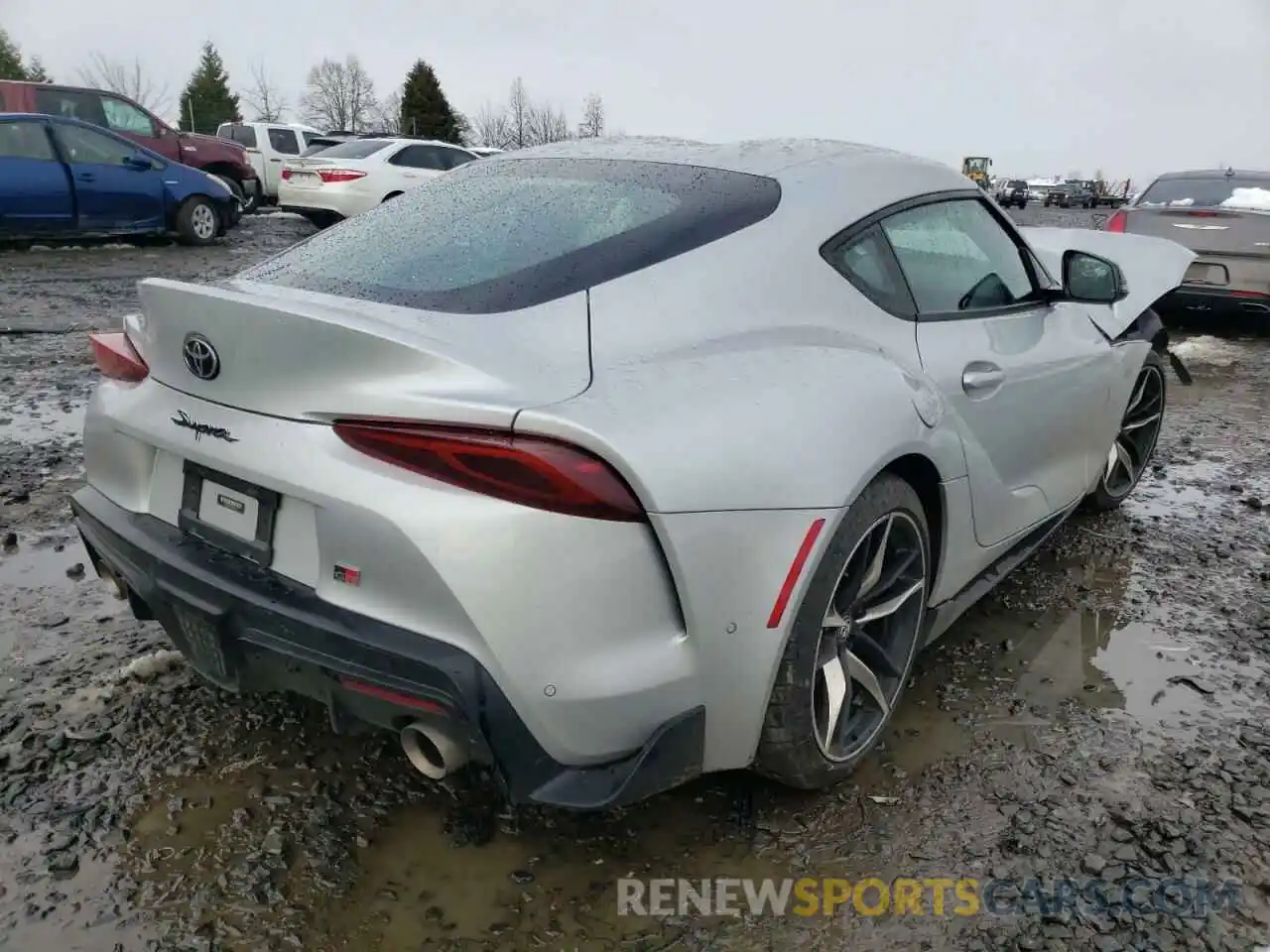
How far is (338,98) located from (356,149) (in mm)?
62018

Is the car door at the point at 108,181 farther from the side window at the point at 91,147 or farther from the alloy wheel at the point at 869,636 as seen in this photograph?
the alloy wheel at the point at 869,636

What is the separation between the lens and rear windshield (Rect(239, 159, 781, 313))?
6.97ft

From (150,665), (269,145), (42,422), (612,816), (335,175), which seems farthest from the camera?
(269,145)

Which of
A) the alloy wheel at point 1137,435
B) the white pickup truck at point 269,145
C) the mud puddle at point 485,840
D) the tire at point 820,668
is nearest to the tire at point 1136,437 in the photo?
the alloy wheel at point 1137,435

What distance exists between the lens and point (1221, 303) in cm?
820

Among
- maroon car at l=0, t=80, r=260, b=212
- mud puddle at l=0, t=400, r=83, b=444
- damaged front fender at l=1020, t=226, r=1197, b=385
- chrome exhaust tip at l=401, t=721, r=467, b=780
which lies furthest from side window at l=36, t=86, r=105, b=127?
chrome exhaust tip at l=401, t=721, r=467, b=780

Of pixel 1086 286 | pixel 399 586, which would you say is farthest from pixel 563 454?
pixel 1086 286

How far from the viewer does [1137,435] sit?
14.8ft

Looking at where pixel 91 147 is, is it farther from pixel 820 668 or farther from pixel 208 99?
pixel 208 99

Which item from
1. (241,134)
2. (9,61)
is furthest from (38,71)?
(241,134)

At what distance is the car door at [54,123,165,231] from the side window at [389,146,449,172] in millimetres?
3546

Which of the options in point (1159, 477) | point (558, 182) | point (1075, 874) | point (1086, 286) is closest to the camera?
point (1075, 874)

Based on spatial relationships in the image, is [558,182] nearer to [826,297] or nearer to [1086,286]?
[826,297]

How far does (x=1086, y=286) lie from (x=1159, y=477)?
2063mm
